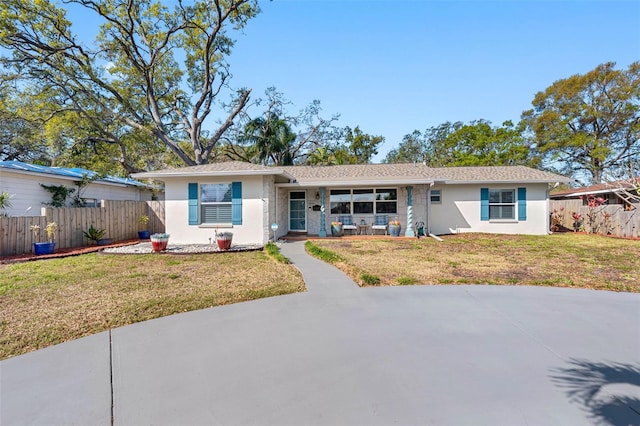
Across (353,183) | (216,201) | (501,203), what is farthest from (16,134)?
(501,203)

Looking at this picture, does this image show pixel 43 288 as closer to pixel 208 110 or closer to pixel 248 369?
pixel 248 369

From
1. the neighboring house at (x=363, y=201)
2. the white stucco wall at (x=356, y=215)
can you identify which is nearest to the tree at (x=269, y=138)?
the neighboring house at (x=363, y=201)

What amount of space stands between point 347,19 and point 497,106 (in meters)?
12.2

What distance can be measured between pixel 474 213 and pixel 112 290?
564 inches

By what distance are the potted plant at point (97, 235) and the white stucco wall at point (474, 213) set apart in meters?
14.6

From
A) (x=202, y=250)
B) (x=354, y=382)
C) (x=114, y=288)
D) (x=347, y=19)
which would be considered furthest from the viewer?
(x=347, y=19)

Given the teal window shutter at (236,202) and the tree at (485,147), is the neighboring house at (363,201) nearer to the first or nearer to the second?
the teal window shutter at (236,202)

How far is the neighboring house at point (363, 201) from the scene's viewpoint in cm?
1099

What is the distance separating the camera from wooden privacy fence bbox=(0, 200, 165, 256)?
9.17 metres

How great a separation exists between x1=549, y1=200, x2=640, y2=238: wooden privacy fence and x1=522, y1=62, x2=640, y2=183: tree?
33.3 ft

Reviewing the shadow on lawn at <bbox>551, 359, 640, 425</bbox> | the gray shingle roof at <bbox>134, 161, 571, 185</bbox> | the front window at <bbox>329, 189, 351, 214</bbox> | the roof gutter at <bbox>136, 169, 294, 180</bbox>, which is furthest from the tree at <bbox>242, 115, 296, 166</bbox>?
the shadow on lawn at <bbox>551, 359, 640, 425</bbox>

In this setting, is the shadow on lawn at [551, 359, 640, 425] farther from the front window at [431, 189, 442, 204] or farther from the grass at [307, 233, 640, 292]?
the front window at [431, 189, 442, 204]

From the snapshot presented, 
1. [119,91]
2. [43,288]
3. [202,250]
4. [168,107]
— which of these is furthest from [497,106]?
[119,91]

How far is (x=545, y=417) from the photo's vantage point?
2.03 meters
